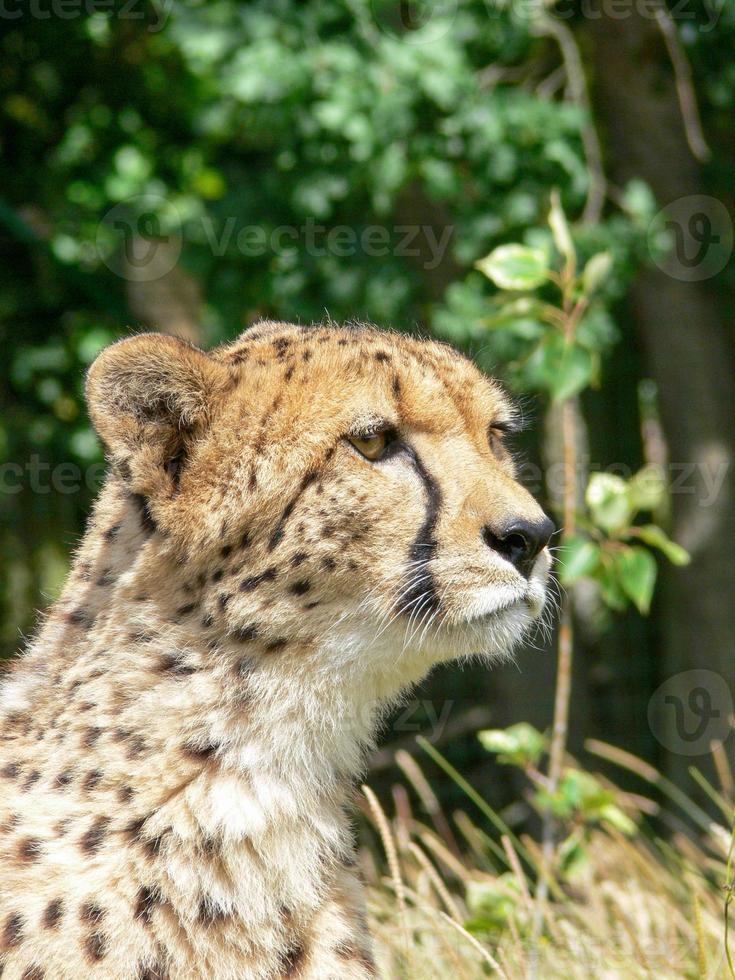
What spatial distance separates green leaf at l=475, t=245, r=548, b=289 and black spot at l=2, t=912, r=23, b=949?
5.31 ft

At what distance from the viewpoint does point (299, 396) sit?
2.00 metres

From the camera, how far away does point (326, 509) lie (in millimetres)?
1934

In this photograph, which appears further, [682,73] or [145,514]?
[682,73]

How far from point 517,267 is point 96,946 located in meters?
1.65

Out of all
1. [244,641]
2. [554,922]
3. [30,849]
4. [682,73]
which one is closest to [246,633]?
[244,641]

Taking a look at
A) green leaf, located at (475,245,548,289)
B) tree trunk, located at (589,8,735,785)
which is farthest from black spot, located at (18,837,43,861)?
tree trunk, located at (589,8,735,785)

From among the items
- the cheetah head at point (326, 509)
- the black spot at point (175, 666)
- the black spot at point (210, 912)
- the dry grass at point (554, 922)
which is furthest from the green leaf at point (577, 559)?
the black spot at point (210, 912)

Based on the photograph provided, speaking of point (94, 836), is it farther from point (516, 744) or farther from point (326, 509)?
point (516, 744)

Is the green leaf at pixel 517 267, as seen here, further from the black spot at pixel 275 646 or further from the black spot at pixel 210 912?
the black spot at pixel 210 912

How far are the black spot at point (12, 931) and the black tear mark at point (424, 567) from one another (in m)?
0.70

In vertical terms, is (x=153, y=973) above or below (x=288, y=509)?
below

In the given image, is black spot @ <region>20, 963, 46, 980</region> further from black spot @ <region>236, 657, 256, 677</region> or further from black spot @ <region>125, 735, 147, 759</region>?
black spot @ <region>236, 657, 256, 677</region>

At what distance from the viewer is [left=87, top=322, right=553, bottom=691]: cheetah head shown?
1886mm

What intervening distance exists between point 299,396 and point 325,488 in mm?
162
